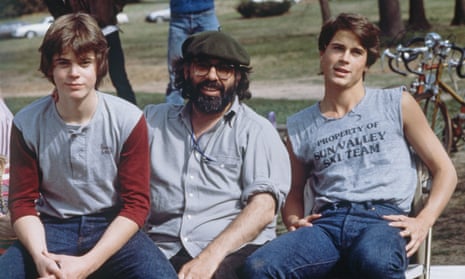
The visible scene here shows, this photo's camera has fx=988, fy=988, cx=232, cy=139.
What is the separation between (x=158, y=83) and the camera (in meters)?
14.4

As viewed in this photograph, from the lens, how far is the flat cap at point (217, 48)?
318cm

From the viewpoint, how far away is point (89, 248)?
2.96 meters

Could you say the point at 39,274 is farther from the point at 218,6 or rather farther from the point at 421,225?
the point at 218,6

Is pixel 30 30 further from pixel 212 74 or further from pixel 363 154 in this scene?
pixel 363 154

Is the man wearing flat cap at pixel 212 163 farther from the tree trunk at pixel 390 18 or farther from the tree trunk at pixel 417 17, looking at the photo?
the tree trunk at pixel 390 18

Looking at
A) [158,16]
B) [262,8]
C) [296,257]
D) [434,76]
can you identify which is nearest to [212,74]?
[296,257]

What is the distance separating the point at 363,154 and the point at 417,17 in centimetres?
975

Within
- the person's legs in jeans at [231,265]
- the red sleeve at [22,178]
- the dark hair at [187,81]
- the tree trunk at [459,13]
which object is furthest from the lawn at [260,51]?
the red sleeve at [22,178]

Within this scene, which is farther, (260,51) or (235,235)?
(260,51)

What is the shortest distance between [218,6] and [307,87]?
7385 millimetres

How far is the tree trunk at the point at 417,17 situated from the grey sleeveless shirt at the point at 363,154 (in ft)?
28.5

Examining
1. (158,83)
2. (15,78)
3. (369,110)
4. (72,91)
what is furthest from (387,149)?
(15,78)

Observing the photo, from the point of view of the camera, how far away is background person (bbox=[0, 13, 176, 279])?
2.91 metres

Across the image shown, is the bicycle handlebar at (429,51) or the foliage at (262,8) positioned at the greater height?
the bicycle handlebar at (429,51)
